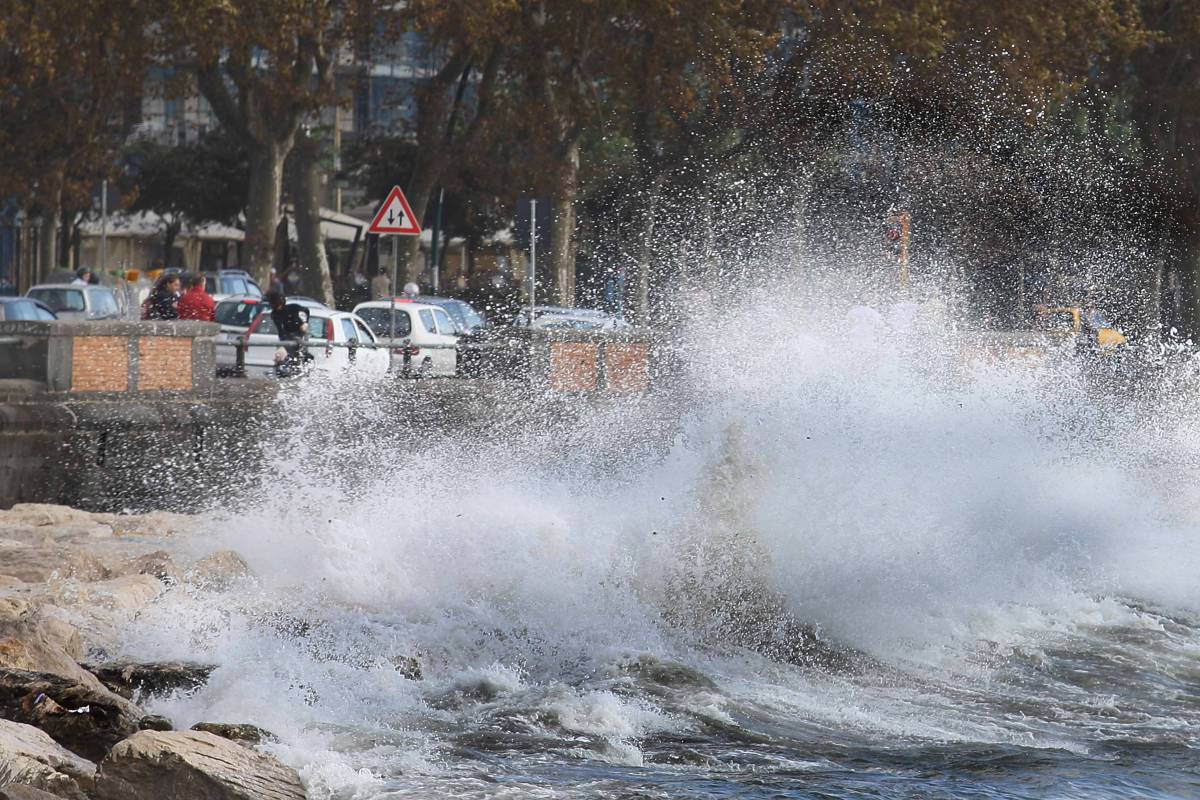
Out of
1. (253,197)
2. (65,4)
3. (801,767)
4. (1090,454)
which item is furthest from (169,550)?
(253,197)

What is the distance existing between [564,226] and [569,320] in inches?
325

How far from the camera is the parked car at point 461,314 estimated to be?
2816 cm

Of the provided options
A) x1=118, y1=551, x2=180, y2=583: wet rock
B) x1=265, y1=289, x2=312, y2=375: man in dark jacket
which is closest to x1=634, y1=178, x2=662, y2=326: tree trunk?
x1=265, y1=289, x2=312, y2=375: man in dark jacket

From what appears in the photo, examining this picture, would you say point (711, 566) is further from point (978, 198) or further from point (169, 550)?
point (978, 198)

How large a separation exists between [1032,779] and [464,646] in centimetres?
342

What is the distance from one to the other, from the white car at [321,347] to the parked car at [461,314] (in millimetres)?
4658

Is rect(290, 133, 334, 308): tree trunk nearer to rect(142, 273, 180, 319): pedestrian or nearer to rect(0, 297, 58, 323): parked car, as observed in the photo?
rect(0, 297, 58, 323): parked car

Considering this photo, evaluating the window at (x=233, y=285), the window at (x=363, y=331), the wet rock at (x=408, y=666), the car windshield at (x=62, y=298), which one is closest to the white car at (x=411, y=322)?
the window at (x=363, y=331)

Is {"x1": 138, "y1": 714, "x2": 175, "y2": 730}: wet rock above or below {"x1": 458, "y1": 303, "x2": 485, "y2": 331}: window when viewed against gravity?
below

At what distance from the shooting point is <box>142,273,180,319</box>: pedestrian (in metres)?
20.3

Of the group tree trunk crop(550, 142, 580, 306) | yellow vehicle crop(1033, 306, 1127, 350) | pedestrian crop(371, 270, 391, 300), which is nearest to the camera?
yellow vehicle crop(1033, 306, 1127, 350)

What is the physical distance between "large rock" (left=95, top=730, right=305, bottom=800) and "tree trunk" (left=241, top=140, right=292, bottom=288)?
25214 mm

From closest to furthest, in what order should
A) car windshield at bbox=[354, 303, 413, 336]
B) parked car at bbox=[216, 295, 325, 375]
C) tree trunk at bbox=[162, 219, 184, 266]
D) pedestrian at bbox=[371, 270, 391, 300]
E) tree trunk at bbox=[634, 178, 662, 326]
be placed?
parked car at bbox=[216, 295, 325, 375]
car windshield at bbox=[354, 303, 413, 336]
tree trunk at bbox=[634, 178, 662, 326]
pedestrian at bbox=[371, 270, 391, 300]
tree trunk at bbox=[162, 219, 184, 266]

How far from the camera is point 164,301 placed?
2052 cm
